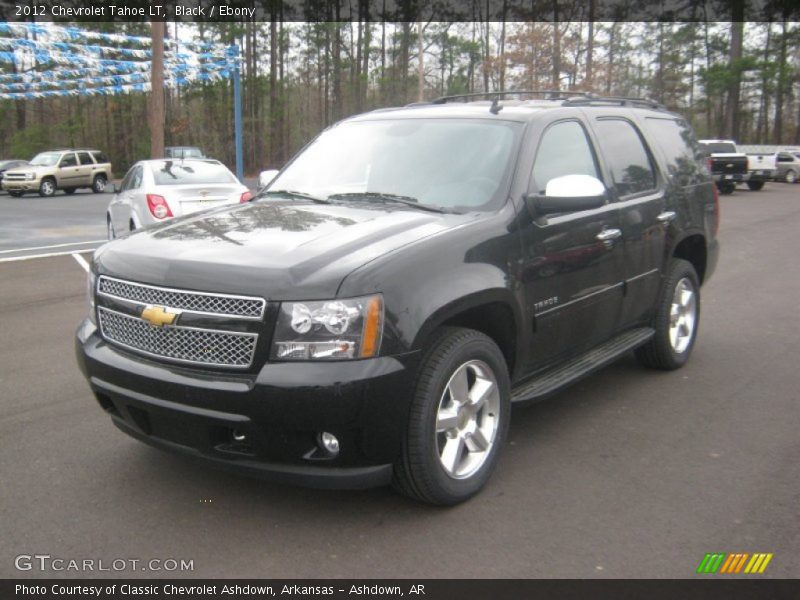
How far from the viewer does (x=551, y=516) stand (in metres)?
3.42

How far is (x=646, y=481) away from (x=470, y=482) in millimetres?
938

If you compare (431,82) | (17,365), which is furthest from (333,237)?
(431,82)

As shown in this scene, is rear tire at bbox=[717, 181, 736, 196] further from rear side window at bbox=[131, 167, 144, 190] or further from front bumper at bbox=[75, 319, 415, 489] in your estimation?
front bumper at bbox=[75, 319, 415, 489]

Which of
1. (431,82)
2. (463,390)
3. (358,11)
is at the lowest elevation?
(463,390)

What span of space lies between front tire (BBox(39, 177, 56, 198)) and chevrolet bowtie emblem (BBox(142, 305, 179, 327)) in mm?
30613

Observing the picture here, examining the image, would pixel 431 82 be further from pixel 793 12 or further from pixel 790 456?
pixel 790 456

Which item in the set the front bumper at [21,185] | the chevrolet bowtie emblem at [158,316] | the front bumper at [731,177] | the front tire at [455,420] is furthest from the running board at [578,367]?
the front bumper at [21,185]

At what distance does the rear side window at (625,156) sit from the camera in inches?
189

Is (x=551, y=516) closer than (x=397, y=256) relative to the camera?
No

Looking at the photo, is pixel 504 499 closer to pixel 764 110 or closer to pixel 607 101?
pixel 607 101

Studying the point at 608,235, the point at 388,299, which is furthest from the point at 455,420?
the point at 608,235

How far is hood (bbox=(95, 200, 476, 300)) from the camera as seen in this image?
306 centimetres

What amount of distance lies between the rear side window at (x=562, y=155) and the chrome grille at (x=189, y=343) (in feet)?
6.11

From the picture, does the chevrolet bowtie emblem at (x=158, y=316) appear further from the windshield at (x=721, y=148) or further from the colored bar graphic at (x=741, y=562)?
the windshield at (x=721, y=148)
